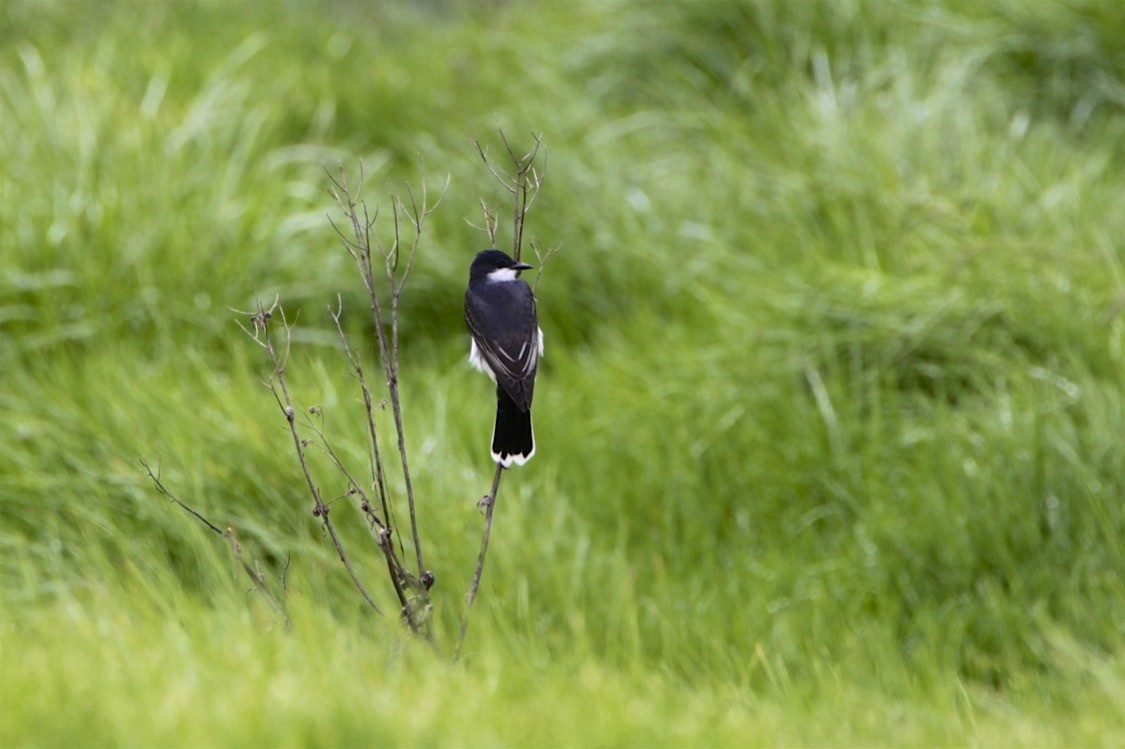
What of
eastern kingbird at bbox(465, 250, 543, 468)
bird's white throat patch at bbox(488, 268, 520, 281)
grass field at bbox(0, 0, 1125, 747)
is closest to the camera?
grass field at bbox(0, 0, 1125, 747)

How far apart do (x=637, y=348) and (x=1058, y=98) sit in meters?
2.30

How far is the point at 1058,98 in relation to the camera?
5.84m

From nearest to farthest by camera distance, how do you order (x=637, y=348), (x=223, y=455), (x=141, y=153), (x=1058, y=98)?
(x=223, y=455) < (x=637, y=348) < (x=141, y=153) < (x=1058, y=98)

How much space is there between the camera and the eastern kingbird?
284 centimetres

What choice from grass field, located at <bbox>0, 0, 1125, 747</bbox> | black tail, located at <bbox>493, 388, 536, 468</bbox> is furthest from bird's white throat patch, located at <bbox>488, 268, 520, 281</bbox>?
grass field, located at <bbox>0, 0, 1125, 747</bbox>

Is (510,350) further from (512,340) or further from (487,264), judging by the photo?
(487,264)

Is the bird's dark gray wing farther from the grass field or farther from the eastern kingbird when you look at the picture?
the grass field

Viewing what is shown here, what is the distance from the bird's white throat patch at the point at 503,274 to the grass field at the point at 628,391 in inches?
15.5

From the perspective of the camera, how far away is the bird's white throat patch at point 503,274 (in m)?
2.94

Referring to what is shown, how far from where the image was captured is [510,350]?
285cm

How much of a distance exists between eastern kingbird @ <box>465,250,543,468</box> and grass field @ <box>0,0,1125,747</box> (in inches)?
17.1

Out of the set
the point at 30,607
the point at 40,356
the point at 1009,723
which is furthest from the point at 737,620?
the point at 40,356

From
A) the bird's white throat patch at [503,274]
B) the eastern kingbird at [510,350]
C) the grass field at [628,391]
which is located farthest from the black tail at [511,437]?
the grass field at [628,391]

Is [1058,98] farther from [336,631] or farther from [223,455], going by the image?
[336,631]
